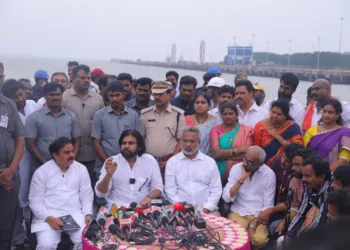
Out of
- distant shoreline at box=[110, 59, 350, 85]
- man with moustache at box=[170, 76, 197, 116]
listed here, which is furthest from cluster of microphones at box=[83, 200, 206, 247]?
distant shoreline at box=[110, 59, 350, 85]

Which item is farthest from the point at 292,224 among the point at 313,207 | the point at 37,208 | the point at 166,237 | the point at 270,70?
the point at 270,70

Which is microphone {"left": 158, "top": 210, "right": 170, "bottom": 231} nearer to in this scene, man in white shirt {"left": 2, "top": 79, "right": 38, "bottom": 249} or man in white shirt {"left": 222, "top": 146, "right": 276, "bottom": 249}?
man in white shirt {"left": 222, "top": 146, "right": 276, "bottom": 249}

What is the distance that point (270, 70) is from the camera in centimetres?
6425

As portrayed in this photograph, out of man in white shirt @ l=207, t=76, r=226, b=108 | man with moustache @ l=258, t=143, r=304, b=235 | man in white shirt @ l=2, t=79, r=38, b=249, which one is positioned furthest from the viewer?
man in white shirt @ l=207, t=76, r=226, b=108

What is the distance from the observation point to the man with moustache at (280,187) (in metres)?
4.40

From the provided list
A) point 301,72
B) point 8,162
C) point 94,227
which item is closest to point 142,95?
point 8,162

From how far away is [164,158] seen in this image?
5.23 meters

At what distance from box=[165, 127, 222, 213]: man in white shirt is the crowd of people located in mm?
11

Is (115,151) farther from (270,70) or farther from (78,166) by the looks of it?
(270,70)

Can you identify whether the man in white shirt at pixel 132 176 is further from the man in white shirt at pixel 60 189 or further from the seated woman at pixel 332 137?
the seated woman at pixel 332 137

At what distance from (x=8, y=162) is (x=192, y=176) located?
6.44 feet

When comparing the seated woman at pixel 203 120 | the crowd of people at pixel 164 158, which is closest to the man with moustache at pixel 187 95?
the crowd of people at pixel 164 158

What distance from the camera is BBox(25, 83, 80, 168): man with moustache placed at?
193 inches

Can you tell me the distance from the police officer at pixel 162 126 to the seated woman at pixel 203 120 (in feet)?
0.71
